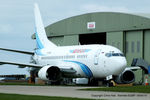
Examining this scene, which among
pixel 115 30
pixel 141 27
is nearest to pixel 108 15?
pixel 115 30

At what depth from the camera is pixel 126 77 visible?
3653 centimetres

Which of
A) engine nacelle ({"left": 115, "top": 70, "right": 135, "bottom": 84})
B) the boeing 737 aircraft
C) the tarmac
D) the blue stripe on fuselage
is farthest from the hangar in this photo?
the tarmac

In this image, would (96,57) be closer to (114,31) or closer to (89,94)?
(114,31)

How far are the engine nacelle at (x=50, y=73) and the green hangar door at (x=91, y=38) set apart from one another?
1566 centimetres

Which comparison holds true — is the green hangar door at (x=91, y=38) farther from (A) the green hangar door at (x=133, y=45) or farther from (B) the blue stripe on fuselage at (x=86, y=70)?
(B) the blue stripe on fuselage at (x=86, y=70)

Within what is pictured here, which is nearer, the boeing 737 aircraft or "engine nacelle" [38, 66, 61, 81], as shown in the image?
the boeing 737 aircraft

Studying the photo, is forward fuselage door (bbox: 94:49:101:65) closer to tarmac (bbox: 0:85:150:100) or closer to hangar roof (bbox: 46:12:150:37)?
hangar roof (bbox: 46:12:150:37)

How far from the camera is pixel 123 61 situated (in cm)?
3266

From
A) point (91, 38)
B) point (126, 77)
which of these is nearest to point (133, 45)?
point (126, 77)

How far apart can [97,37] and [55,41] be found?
246 inches

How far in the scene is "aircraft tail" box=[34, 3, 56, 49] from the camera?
46.0 m

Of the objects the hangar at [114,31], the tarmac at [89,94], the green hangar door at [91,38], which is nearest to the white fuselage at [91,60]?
the hangar at [114,31]

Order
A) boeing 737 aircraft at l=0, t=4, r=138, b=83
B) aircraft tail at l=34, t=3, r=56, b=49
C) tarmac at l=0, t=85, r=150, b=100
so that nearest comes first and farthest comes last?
1. tarmac at l=0, t=85, r=150, b=100
2. boeing 737 aircraft at l=0, t=4, r=138, b=83
3. aircraft tail at l=34, t=3, r=56, b=49

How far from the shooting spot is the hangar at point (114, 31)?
4450 cm
